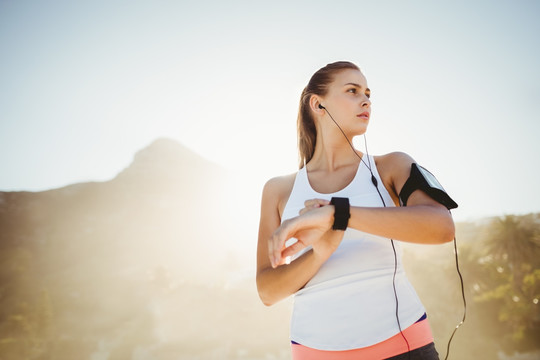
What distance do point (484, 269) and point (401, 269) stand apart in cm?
4161

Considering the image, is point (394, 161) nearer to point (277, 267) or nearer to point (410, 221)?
point (410, 221)

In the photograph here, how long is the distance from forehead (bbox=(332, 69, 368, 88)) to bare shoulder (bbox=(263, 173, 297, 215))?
782mm

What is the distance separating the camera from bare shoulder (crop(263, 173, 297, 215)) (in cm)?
232

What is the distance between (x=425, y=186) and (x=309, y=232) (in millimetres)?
685

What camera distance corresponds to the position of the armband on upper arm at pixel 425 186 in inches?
63.3

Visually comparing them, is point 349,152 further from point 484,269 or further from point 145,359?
point 145,359

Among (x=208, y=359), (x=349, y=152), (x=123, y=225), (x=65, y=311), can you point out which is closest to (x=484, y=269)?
(x=349, y=152)

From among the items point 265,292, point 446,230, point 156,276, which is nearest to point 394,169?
point 446,230

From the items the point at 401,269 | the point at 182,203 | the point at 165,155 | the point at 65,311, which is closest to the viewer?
the point at 401,269

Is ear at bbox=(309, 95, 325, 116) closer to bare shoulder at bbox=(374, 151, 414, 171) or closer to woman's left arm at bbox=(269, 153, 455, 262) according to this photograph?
bare shoulder at bbox=(374, 151, 414, 171)

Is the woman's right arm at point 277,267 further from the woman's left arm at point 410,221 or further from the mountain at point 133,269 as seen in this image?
the mountain at point 133,269

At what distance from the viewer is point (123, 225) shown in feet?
376

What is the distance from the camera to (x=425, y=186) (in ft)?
5.41

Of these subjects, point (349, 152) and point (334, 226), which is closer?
point (334, 226)
